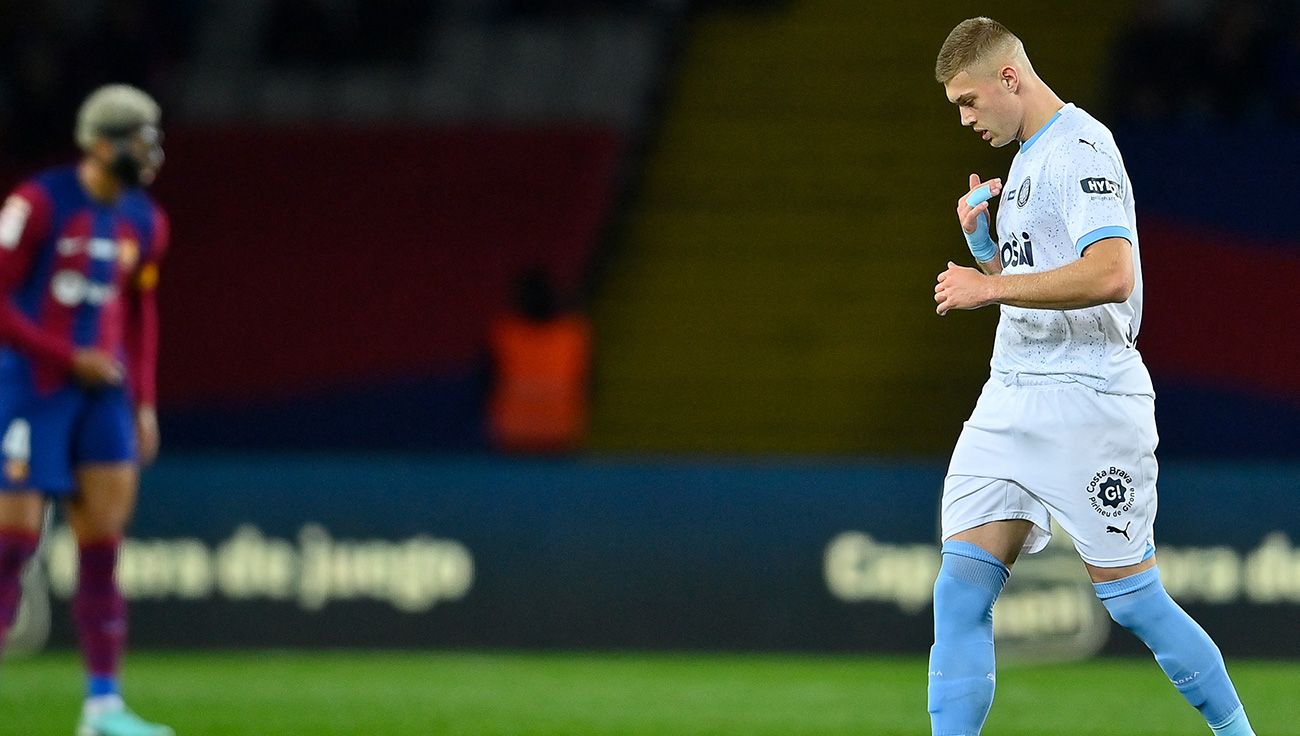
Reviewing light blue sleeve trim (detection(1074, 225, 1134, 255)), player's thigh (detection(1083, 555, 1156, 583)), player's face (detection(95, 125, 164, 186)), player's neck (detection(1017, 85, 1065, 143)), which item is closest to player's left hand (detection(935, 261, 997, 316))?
light blue sleeve trim (detection(1074, 225, 1134, 255))

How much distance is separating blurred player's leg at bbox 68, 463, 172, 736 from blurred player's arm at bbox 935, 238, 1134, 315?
9.91ft

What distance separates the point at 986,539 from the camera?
527cm

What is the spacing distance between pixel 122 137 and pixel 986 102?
2.91m

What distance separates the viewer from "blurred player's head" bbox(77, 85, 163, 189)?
21.7ft

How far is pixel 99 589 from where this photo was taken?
6672 mm

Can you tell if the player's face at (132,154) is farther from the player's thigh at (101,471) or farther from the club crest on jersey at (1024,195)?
the club crest on jersey at (1024,195)

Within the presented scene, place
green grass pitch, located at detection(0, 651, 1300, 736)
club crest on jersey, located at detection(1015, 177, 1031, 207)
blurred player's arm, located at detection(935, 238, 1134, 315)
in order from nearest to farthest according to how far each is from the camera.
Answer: blurred player's arm, located at detection(935, 238, 1134, 315), club crest on jersey, located at detection(1015, 177, 1031, 207), green grass pitch, located at detection(0, 651, 1300, 736)

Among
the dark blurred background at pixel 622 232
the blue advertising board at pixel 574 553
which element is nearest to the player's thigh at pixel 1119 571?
the blue advertising board at pixel 574 553

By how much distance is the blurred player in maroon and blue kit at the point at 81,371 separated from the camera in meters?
6.54

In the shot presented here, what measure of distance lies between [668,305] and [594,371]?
0.81m

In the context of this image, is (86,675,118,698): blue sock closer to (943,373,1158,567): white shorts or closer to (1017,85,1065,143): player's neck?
(943,373,1158,567): white shorts

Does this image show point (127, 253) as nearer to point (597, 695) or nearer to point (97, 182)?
point (97, 182)

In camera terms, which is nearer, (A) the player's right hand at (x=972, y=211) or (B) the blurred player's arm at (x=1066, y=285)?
(B) the blurred player's arm at (x=1066, y=285)

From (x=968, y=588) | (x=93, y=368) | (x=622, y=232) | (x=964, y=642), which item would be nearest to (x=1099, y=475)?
(x=968, y=588)
